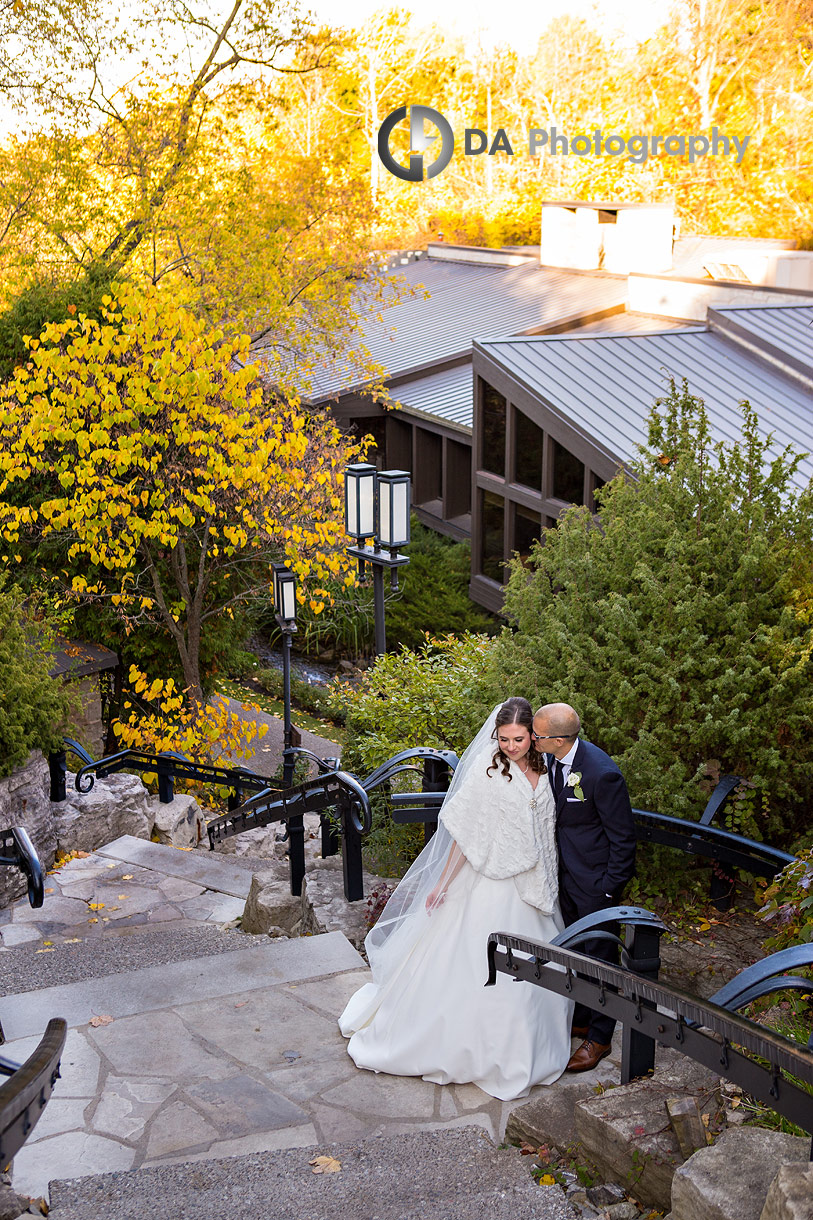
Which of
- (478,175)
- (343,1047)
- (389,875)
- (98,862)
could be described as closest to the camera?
(343,1047)

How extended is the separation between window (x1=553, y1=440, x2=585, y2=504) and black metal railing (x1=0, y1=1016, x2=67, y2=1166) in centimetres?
1586

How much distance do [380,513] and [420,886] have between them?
589 centimetres

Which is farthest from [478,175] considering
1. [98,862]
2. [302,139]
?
[98,862]

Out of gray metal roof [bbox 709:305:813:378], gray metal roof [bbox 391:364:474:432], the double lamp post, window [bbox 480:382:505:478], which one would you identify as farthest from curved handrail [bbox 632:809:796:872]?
gray metal roof [bbox 391:364:474:432]

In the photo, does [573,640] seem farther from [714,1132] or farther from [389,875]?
[714,1132]

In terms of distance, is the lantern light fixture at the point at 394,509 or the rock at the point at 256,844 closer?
the lantern light fixture at the point at 394,509

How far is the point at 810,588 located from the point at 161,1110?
4.20 meters

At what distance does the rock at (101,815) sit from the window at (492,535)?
11.5 metres

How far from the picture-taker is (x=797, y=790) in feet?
19.7

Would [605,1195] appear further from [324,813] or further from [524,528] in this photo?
[524,528]

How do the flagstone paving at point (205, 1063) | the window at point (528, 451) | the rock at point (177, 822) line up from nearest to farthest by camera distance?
the flagstone paving at point (205, 1063), the rock at point (177, 822), the window at point (528, 451)

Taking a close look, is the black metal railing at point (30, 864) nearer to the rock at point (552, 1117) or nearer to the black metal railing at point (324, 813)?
the black metal railing at point (324, 813)

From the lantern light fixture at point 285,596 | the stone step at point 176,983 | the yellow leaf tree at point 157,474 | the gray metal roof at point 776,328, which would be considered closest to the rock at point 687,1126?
the stone step at point 176,983

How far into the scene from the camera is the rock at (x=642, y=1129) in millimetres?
3506
